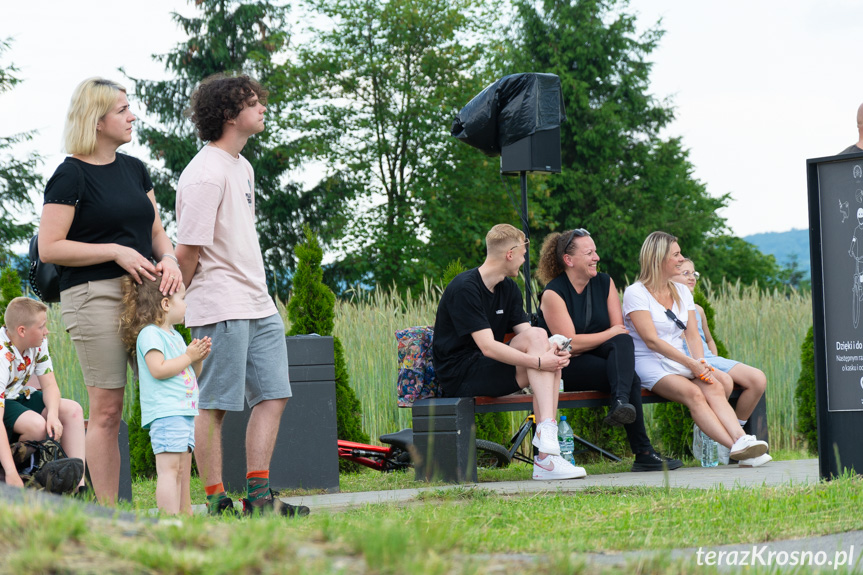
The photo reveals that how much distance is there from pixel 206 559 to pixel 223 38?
28.6 meters

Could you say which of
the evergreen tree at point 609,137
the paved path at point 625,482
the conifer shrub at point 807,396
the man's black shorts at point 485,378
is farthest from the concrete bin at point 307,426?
the evergreen tree at point 609,137

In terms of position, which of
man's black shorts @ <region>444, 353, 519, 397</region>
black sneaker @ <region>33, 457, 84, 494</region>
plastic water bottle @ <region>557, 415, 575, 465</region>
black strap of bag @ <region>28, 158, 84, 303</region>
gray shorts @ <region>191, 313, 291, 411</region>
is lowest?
plastic water bottle @ <region>557, 415, 575, 465</region>

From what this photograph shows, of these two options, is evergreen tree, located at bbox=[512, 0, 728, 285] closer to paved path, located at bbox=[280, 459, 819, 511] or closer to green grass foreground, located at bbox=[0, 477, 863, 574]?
paved path, located at bbox=[280, 459, 819, 511]

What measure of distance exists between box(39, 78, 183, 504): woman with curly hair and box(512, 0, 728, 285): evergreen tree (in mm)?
27497

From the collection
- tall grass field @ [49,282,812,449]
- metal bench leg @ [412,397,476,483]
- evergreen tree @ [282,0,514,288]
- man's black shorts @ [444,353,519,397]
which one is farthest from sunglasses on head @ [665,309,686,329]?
evergreen tree @ [282,0,514,288]

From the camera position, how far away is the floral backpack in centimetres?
602

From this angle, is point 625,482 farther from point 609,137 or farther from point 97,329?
point 609,137

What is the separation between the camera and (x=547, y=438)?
538 cm

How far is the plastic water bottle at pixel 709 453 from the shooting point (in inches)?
255

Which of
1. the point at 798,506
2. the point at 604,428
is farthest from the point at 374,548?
the point at 604,428

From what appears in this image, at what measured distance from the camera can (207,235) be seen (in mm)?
3973

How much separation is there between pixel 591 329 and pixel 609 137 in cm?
2757

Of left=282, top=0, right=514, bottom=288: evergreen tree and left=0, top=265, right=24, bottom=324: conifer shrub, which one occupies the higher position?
left=282, top=0, right=514, bottom=288: evergreen tree

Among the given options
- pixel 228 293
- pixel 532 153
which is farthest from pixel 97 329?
pixel 532 153
